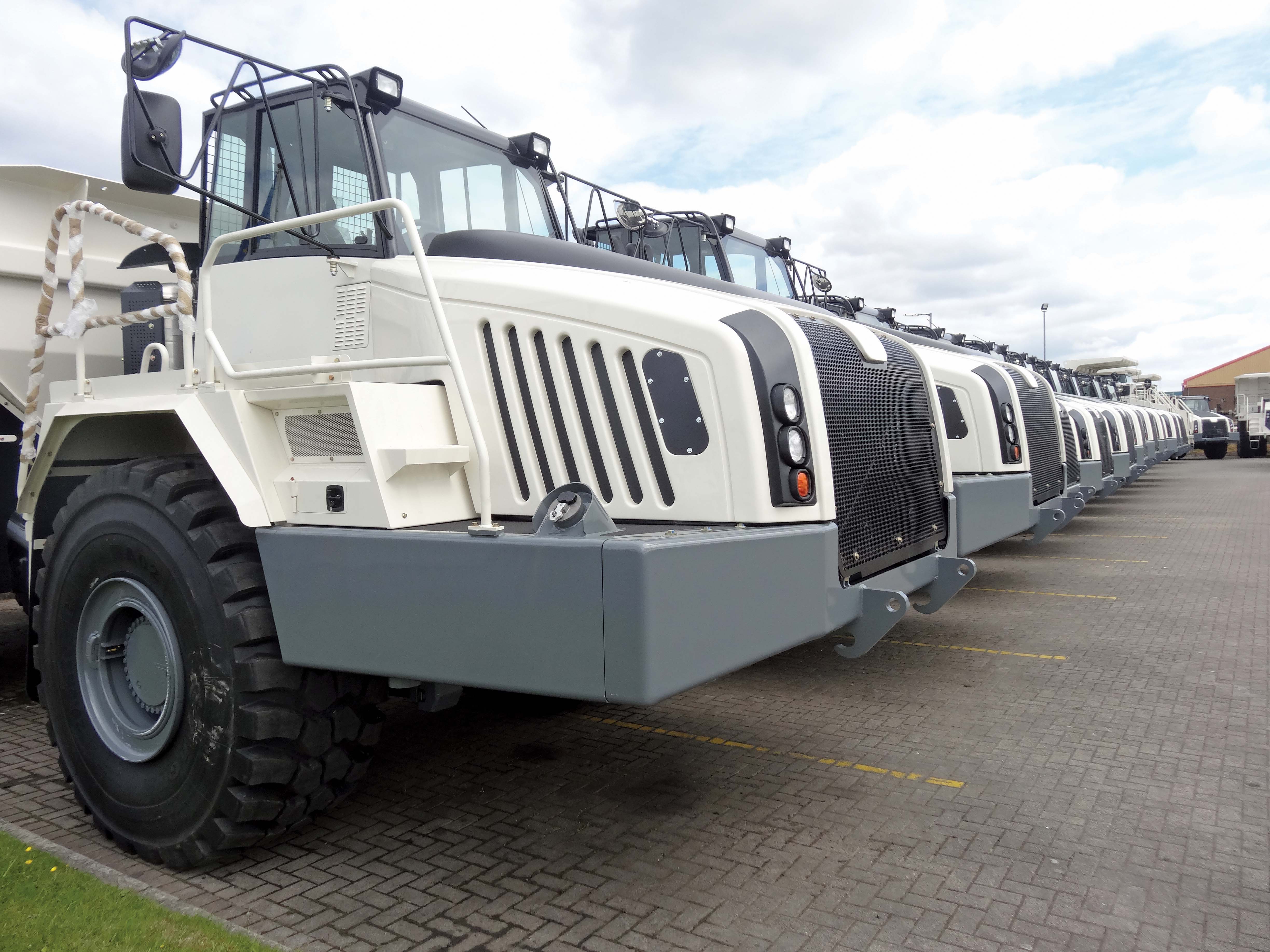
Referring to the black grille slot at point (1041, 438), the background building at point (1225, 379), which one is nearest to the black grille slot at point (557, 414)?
the black grille slot at point (1041, 438)

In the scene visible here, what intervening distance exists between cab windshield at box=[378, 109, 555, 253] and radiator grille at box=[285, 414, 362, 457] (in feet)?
2.77

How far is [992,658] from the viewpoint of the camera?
251 inches

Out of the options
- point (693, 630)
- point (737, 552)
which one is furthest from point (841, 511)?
point (693, 630)

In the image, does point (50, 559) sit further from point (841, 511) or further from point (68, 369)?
point (841, 511)

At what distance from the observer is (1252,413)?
3441 centimetres

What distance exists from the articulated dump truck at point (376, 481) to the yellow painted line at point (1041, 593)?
5.02 meters

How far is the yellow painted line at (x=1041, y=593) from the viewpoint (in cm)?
851

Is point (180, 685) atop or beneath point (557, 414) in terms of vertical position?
beneath

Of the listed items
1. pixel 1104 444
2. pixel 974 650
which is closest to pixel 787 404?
pixel 974 650

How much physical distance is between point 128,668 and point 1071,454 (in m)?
9.02

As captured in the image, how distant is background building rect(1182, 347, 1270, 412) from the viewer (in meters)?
63.6

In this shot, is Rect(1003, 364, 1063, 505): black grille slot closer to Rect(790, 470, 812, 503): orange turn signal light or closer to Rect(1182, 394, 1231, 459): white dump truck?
Rect(790, 470, 812, 503): orange turn signal light

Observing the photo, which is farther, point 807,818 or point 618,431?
point 807,818

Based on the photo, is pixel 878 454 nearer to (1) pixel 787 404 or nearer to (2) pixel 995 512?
(1) pixel 787 404
